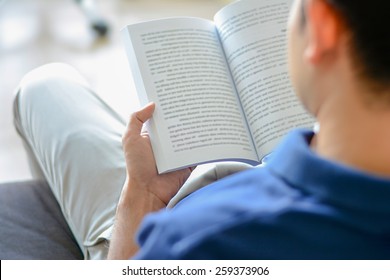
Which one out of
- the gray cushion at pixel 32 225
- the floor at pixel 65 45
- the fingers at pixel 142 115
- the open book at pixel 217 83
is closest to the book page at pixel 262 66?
the open book at pixel 217 83

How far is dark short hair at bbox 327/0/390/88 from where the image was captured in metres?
0.52

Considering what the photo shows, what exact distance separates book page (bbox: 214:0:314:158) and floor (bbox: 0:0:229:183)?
2.74 feet

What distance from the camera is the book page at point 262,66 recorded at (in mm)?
934

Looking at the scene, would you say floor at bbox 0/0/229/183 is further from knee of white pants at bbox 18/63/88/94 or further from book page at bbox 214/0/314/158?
book page at bbox 214/0/314/158

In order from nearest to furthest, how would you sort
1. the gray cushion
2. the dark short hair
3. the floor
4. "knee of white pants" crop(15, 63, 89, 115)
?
the dark short hair, the gray cushion, "knee of white pants" crop(15, 63, 89, 115), the floor

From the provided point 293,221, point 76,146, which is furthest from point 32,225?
point 293,221

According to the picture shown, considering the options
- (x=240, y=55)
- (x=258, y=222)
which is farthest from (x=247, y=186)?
(x=240, y=55)

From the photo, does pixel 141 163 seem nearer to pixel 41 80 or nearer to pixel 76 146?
Answer: pixel 76 146

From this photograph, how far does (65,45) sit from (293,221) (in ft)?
5.50

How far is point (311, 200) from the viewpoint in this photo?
57 cm

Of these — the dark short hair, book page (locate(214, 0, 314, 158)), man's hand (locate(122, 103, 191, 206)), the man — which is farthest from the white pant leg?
the dark short hair

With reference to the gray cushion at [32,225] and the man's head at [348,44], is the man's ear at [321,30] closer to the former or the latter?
the man's head at [348,44]

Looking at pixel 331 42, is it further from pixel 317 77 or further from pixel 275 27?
pixel 275 27

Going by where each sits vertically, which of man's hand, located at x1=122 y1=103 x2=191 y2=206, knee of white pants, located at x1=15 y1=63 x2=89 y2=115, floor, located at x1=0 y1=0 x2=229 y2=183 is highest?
floor, located at x1=0 y1=0 x2=229 y2=183
